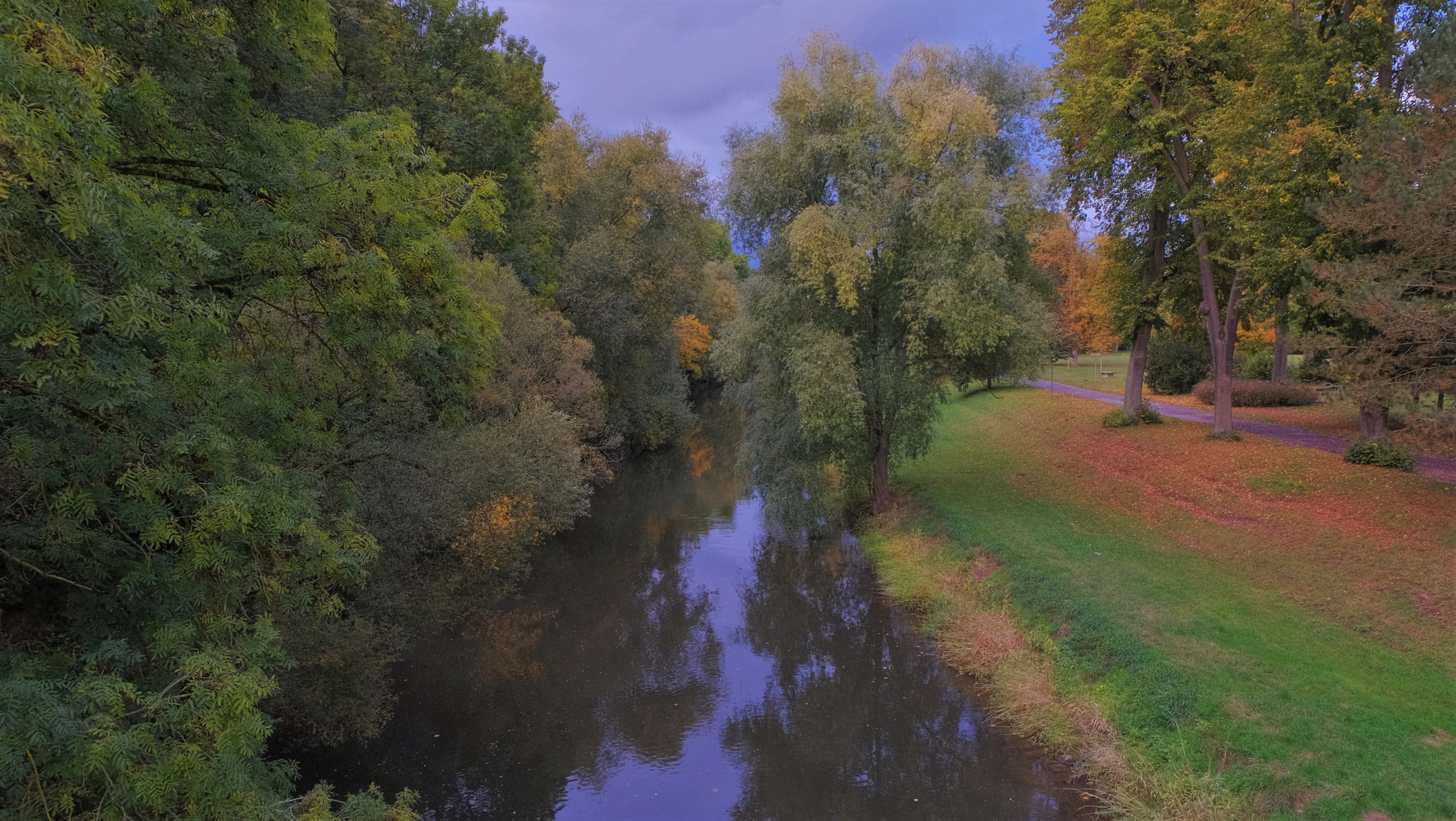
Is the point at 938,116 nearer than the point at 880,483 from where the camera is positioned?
Yes

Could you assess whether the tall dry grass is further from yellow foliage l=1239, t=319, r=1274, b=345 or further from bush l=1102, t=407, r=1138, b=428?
yellow foliage l=1239, t=319, r=1274, b=345

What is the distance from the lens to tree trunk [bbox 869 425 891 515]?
20.2 meters

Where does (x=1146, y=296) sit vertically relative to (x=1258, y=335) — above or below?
above

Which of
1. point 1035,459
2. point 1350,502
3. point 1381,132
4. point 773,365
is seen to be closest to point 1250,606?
point 1350,502

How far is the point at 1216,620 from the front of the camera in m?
11.8

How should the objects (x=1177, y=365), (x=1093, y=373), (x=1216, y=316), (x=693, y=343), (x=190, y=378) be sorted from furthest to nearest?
1. (x=693, y=343)
2. (x=1093, y=373)
3. (x=1177, y=365)
4. (x=1216, y=316)
5. (x=190, y=378)

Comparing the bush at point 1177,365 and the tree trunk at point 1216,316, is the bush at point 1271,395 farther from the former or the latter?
the tree trunk at point 1216,316

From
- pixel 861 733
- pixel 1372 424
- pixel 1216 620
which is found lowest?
pixel 861 733

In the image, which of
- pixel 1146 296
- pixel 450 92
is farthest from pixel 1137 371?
pixel 450 92

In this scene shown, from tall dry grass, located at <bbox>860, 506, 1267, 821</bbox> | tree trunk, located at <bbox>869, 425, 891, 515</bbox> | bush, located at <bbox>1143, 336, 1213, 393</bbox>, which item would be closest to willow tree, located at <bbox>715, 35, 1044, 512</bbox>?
tree trunk, located at <bbox>869, 425, 891, 515</bbox>

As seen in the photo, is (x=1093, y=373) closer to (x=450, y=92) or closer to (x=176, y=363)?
(x=450, y=92)

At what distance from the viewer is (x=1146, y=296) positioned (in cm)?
2322

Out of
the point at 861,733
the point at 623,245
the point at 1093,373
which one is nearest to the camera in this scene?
the point at 861,733

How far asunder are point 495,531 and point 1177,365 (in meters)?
31.4
